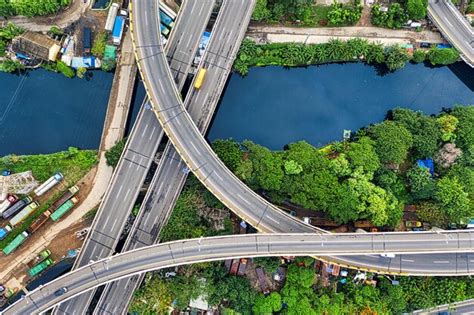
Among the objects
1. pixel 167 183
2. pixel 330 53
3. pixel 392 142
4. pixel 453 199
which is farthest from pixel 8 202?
pixel 453 199

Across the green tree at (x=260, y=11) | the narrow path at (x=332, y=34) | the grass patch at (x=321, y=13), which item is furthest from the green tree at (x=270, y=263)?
the grass patch at (x=321, y=13)

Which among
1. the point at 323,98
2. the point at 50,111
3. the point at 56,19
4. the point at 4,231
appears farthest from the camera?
the point at 323,98

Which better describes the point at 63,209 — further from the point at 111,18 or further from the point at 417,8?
the point at 417,8

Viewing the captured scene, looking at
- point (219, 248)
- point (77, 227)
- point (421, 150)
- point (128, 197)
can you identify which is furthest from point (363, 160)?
point (77, 227)

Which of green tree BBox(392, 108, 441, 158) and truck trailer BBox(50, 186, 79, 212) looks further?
green tree BBox(392, 108, 441, 158)

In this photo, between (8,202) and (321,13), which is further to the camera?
(321,13)

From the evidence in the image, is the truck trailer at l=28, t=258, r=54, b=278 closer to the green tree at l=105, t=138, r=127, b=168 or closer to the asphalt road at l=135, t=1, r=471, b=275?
the green tree at l=105, t=138, r=127, b=168

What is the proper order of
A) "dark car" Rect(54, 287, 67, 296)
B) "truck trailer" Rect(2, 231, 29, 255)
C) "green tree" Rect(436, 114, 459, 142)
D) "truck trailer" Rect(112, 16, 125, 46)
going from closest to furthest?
"dark car" Rect(54, 287, 67, 296) → "truck trailer" Rect(2, 231, 29, 255) → "truck trailer" Rect(112, 16, 125, 46) → "green tree" Rect(436, 114, 459, 142)

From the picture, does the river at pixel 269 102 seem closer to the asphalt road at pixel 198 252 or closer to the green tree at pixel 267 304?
the asphalt road at pixel 198 252

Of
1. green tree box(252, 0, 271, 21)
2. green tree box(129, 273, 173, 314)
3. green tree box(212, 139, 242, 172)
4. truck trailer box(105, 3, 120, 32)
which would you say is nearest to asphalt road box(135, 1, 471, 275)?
Result: green tree box(212, 139, 242, 172)
